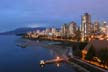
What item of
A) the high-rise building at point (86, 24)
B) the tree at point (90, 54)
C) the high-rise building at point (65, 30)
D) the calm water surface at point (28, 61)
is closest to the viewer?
the tree at point (90, 54)

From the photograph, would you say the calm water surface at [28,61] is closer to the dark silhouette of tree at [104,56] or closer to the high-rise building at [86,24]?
the dark silhouette of tree at [104,56]

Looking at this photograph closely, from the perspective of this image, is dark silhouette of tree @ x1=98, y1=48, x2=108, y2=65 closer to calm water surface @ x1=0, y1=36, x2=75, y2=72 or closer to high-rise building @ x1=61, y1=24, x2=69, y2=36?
calm water surface @ x1=0, y1=36, x2=75, y2=72

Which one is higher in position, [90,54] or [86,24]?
[86,24]

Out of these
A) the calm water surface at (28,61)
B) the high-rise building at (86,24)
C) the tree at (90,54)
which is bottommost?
the calm water surface at (28,61)

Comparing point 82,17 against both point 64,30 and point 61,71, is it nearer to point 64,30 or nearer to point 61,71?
point 64,30

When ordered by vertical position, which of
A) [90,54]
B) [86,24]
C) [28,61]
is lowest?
[28,61]

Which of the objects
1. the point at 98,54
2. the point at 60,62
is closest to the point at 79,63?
the point at 98,54

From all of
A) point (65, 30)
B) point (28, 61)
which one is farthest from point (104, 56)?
point (65, 30)

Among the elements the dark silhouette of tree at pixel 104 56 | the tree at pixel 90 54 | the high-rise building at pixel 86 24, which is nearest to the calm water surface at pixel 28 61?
the tree at pixel 90 54

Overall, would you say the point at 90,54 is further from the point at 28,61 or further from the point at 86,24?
the point at 86,24

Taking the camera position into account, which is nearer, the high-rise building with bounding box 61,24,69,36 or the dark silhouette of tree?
the dark silhouette of tree

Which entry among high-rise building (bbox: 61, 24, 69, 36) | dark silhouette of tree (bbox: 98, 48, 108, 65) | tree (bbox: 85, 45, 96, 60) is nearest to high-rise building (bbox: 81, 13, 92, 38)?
high-rise building (bbox: 61, 24, 69, 36)

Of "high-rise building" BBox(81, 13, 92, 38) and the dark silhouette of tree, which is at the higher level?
"high-rise building" BBox(81, 13, 92, 38)
